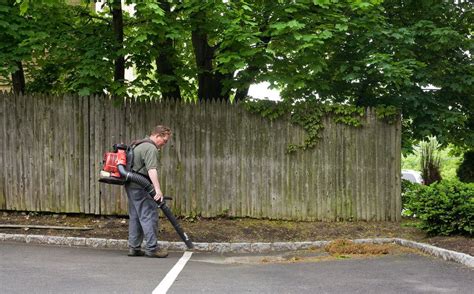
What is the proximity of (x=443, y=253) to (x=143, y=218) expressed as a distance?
4.34 m

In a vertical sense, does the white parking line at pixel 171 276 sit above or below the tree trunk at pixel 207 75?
below

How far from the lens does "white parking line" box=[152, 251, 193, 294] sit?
5297 millimetres

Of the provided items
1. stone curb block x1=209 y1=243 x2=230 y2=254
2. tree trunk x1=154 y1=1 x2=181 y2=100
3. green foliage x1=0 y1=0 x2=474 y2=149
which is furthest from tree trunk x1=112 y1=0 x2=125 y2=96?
stone curb block x1=209 y1=243 x2=230 y2=254

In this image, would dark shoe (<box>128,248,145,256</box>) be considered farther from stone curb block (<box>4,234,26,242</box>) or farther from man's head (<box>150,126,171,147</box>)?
stone curb block (<box>4,234,26,242</box>)

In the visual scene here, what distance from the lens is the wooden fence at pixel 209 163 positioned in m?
10.2

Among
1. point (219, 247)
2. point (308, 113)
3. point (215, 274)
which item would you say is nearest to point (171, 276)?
point (215, 274)

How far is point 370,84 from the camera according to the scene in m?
11.0

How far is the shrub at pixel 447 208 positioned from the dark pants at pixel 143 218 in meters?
4.28

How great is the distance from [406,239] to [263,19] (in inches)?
191

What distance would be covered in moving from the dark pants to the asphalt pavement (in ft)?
0.87

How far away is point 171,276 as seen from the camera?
6.07 metres

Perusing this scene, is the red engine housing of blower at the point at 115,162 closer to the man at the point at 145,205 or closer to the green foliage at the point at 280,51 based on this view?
the man at the point at 145,205

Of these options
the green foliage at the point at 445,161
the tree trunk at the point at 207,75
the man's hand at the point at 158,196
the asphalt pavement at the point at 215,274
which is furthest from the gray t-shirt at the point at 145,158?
the green foliage at the point at 445,161

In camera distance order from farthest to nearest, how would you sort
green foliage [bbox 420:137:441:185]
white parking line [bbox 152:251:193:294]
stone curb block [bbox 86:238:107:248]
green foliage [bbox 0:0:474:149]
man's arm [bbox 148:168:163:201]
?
green foliage [bbox 420:137:441:185] < green foliage [bbox 0:0:474:149] < stone curb block [bbox 86:238:107:248] < man's arm [bbox 148:168:163:201] < white parking line [bbox 152:251:193:294]
